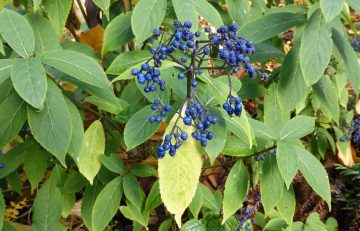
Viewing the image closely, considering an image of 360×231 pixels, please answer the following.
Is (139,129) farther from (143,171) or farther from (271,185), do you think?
(271,185)

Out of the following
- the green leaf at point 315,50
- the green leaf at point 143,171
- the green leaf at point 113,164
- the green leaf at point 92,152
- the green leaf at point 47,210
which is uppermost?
the green leaf at point 315,50

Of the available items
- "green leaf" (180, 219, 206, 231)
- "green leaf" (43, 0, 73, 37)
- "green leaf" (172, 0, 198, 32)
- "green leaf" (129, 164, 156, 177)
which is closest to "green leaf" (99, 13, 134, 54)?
"green leaf" (43, 0, 73, 37)

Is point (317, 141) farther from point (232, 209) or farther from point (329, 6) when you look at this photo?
point (329, 6)

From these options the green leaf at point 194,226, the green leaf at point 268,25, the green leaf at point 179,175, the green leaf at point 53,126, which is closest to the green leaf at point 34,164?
the green leaf at point 53,126

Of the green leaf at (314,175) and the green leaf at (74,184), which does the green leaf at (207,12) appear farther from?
the green leaf at (74,184)

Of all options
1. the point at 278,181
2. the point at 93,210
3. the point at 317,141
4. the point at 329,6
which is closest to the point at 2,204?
the point at 93,210

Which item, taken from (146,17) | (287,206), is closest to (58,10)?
(146,17)

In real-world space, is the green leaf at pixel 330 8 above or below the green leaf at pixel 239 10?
above
